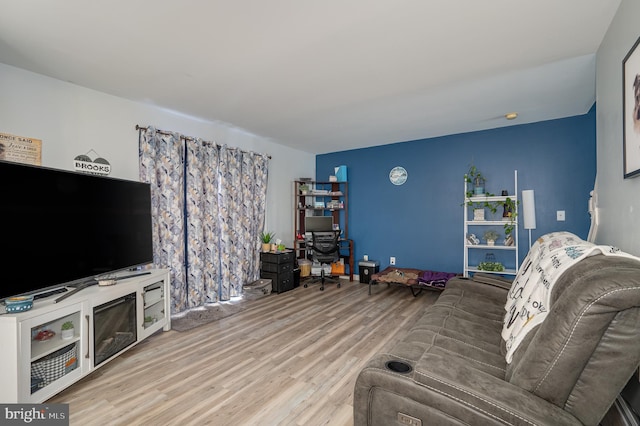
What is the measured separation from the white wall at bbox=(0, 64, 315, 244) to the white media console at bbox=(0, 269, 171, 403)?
4.52 feet

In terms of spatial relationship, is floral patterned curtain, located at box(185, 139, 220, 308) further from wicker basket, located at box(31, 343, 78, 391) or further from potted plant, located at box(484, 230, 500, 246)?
potted plant, located at box(484, 230, 500, 246)

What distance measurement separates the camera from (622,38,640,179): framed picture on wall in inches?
53.9

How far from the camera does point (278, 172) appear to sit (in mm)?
5223

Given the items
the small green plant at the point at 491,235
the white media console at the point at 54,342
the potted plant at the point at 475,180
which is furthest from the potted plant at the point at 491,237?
the white media console at the point at 54,342

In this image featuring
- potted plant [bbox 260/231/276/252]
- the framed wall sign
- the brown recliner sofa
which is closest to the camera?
the brown recliner sofa

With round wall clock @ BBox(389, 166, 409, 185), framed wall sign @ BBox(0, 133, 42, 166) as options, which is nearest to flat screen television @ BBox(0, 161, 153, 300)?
framed wall sign @ BBox(0, 133, 42, 166)

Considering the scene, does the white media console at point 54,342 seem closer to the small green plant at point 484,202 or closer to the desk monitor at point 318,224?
the desk monitor at point 318,224

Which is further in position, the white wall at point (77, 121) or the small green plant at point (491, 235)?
the small green plant at point (491, 235)

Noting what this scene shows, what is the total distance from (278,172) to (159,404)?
394 cm

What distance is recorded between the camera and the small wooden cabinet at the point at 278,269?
4.43m

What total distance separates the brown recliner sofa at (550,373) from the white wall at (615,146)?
2.07 feet

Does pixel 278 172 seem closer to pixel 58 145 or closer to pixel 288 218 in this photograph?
pixel 288 218

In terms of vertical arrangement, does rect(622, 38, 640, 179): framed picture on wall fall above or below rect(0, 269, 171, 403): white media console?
above

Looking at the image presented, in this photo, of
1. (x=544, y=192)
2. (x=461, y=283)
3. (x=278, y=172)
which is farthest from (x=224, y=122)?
(x=544, y=192)
